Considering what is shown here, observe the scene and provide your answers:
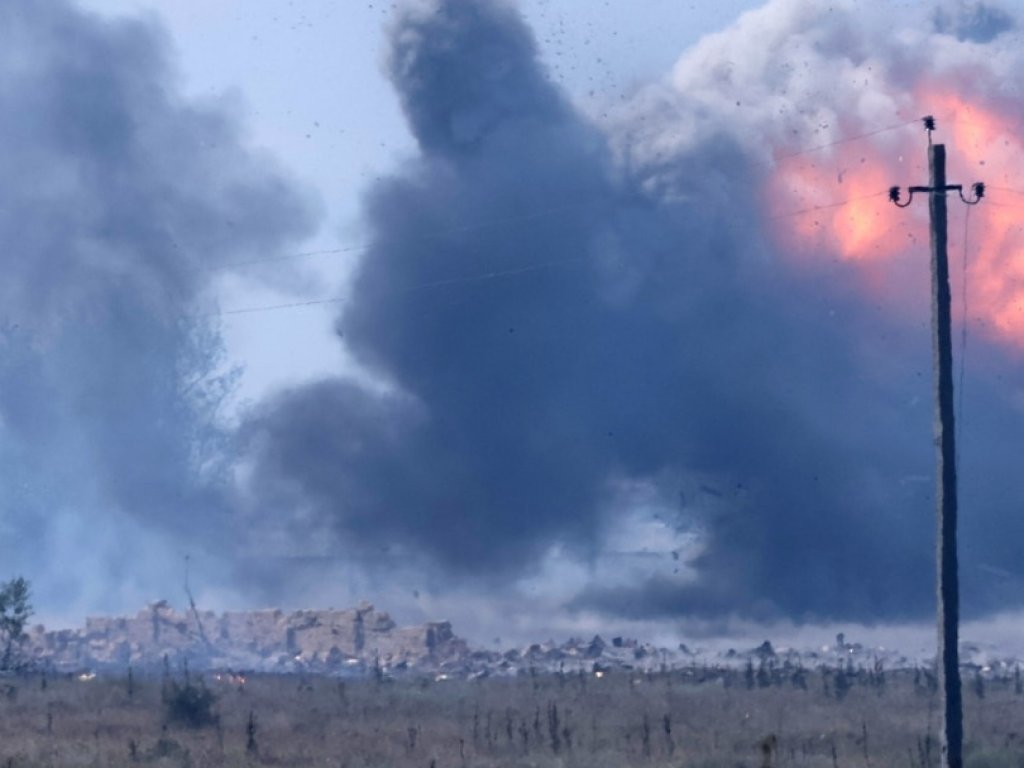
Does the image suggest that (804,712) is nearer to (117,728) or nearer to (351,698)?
(351,698)

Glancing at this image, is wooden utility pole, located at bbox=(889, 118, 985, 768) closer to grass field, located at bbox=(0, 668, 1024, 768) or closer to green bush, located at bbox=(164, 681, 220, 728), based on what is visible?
grass field, located at bbox=(0, 668, 1024, 768)

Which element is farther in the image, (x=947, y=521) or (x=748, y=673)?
(x=748, y=673)

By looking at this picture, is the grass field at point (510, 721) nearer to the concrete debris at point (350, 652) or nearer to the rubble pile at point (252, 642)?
the concrete debris at point (350, 652)

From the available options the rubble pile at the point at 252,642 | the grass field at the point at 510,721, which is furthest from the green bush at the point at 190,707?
the rubble pile at the point at 252,642

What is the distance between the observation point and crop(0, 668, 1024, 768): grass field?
110 feet

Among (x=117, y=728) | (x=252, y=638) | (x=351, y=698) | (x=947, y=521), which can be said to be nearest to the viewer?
(x=947, y=521)

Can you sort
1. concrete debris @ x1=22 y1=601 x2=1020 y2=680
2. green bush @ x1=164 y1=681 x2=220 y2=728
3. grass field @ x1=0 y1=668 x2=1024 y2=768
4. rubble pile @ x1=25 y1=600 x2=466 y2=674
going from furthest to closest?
rubble pile @ x1=25 y1=600 x2=466 y2=674 < concrete debris @ x1=22 y1=601 x2=1020 y2=680 < green bush @ x1=164 y1=681 x2=220 y2=728 < grass field @ x1=0 y1=668 x2=1024 y2=768

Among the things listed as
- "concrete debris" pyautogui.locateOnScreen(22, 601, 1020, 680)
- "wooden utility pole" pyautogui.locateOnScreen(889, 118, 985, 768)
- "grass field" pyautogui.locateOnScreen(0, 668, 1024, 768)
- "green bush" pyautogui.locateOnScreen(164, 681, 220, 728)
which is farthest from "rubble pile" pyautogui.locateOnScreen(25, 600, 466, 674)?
"wooden utility pole" pyautogui.locateOnScreen(889, 118, 985, 768)

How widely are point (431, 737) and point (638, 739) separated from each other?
16.3ft

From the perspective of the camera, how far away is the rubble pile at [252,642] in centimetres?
7450

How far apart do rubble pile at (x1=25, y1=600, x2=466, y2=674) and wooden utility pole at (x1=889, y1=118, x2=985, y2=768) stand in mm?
48575

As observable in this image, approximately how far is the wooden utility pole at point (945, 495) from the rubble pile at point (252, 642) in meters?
48.6

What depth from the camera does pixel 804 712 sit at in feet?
144

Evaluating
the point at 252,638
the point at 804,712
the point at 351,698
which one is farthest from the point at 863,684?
the point at 252,638
